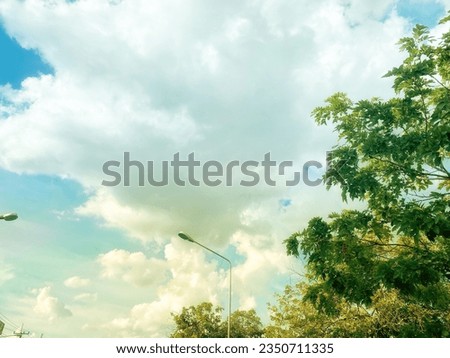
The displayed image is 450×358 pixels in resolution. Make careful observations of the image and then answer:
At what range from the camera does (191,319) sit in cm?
4638

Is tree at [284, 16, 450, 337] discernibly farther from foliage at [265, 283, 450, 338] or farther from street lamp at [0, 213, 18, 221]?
street lamp at [0, 213, 18, 221]

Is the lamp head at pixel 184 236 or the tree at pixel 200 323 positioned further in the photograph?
the tree at pixel 200 323

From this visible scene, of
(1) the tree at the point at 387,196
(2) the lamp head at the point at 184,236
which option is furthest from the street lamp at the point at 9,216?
(1) the tree at the point at 387,196

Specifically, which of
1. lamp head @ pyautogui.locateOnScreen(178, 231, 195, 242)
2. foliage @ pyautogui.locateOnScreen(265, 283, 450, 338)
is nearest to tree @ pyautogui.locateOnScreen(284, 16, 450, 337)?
foliage @ pyautogui.locateOnScreen(265, 283, 450, 338)

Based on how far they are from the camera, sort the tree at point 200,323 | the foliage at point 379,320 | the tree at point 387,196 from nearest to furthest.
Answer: the tree at point 387,196, the foliage at point 379,320, the tree at point 200,323

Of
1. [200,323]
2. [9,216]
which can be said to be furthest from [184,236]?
[200,323]

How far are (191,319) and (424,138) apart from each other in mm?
42345

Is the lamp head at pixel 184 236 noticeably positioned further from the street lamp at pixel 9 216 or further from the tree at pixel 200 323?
the tree at pixel 200 323

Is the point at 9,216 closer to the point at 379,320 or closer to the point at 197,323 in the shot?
the point at 379,320

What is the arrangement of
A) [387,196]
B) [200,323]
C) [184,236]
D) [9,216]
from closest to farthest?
[387,196]
[9,216]
[184,236]
[200,323]

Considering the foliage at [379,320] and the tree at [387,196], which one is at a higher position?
the tree at [387,196]

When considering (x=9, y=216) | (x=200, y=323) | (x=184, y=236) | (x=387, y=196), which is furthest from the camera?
(x=200, y=323)
